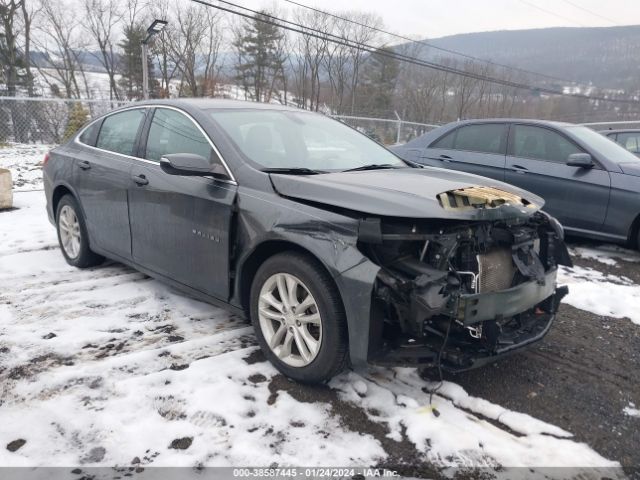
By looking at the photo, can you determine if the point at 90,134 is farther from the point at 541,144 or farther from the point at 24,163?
the point at 24,163

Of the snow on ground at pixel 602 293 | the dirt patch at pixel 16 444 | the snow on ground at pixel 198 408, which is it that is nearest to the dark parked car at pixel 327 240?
the snow on ground at pixel 198 408

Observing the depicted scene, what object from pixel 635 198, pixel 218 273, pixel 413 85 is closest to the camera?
pixel 218 273

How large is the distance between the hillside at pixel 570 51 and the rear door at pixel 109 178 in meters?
44.7

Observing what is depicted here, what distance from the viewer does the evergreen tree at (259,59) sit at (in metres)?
46.4

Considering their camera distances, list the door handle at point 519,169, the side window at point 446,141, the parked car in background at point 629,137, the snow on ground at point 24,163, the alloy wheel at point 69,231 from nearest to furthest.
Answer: the alloy wheel at point 69,231 < the door handle at point 519,169 < the side window at point 446,141 < the parked car in background at point 629,137 < the snow on ground at point 24,163

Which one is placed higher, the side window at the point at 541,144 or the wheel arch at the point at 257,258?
the side window at the point at 541,144

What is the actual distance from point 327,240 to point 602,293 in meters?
3.24

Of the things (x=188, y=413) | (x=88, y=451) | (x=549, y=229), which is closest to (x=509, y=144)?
(x=549, y=229)

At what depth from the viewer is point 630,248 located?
5.76 meters

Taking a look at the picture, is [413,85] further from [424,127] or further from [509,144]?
[509,144]

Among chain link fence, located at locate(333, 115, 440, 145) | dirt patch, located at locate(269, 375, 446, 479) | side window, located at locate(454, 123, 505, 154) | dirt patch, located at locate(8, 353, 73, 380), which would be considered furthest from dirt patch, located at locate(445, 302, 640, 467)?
chain link fence, located at locate(333, 115, 440, 145)

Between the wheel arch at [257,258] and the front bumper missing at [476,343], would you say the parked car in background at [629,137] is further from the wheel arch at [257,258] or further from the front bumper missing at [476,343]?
the wheel arch at [257,258]

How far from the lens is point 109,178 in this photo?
4023 millimetres

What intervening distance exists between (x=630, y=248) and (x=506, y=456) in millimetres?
4527
